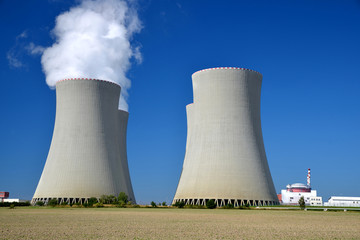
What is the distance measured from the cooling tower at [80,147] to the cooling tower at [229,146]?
7.02 metres

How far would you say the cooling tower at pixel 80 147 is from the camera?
33.8 meters

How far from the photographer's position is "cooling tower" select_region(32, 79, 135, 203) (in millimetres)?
33781

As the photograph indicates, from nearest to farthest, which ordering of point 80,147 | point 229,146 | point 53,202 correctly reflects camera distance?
point 229,146 → point 53,202 → point 80,147

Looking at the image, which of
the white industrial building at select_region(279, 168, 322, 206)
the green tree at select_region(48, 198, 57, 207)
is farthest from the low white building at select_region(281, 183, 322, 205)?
the green tree at select_region(48, 198, 57, 207)

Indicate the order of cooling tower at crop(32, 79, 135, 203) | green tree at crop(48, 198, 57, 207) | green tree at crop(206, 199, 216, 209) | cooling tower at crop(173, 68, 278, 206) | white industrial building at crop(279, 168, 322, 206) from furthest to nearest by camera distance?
white industrial building at crop(279, 168, 322, 206) → cooling tower at crop(32, 79, 135, 203) → green tree at crop(48, 198, 57, 207) → cooling tower at crop(173, 68, 278, 206) → green tree at crop(206, 199, 216, 209)

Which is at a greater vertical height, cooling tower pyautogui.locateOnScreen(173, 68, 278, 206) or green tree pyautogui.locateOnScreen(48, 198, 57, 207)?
cooling tower pyautogui.locateOnScreen(173, 68, 278, 206)

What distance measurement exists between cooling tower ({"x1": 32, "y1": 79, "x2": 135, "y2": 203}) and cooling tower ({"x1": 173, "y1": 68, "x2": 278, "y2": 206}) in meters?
7.02

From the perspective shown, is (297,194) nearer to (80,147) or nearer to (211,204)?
(211,204)

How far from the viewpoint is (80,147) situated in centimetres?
3388

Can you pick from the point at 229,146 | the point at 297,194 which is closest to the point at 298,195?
the point at 297,194

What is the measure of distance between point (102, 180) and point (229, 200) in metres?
10.1

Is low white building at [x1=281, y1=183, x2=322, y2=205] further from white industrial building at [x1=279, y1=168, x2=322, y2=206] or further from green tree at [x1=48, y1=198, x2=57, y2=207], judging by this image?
green tree at [x1=48, y1=198, x2=57, y2=207]

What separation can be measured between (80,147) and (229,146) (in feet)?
37.4

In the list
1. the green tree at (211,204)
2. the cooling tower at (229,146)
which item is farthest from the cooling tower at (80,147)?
the green tree at (211,204)
